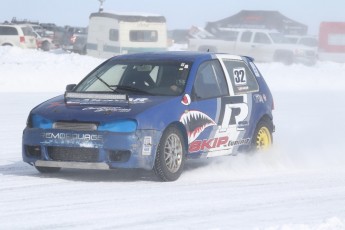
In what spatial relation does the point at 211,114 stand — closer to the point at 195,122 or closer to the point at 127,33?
the point at 195,122

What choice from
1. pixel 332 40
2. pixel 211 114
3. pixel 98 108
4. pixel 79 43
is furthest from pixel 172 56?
pixel 332 40

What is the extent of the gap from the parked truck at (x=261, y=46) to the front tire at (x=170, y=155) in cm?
3148

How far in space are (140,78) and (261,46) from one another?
1289 inches

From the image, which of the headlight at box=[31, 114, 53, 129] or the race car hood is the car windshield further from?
the headlight at box=[31, 114, 53, 129]

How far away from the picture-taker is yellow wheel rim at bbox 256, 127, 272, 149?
34.4ft

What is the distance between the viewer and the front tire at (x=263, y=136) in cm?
1041

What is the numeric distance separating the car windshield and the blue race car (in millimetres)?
10

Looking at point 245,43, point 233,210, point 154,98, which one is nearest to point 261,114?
point 154,98

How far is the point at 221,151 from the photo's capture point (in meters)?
9.77

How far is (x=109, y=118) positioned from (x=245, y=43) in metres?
34.5

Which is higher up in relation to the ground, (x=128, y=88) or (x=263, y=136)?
(x=128, y=88)

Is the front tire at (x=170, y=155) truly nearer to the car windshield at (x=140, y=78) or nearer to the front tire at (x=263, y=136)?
the car windshield at (x=140, y=78)

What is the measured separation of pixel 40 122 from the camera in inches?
348

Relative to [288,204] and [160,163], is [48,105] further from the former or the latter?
[288,204]
